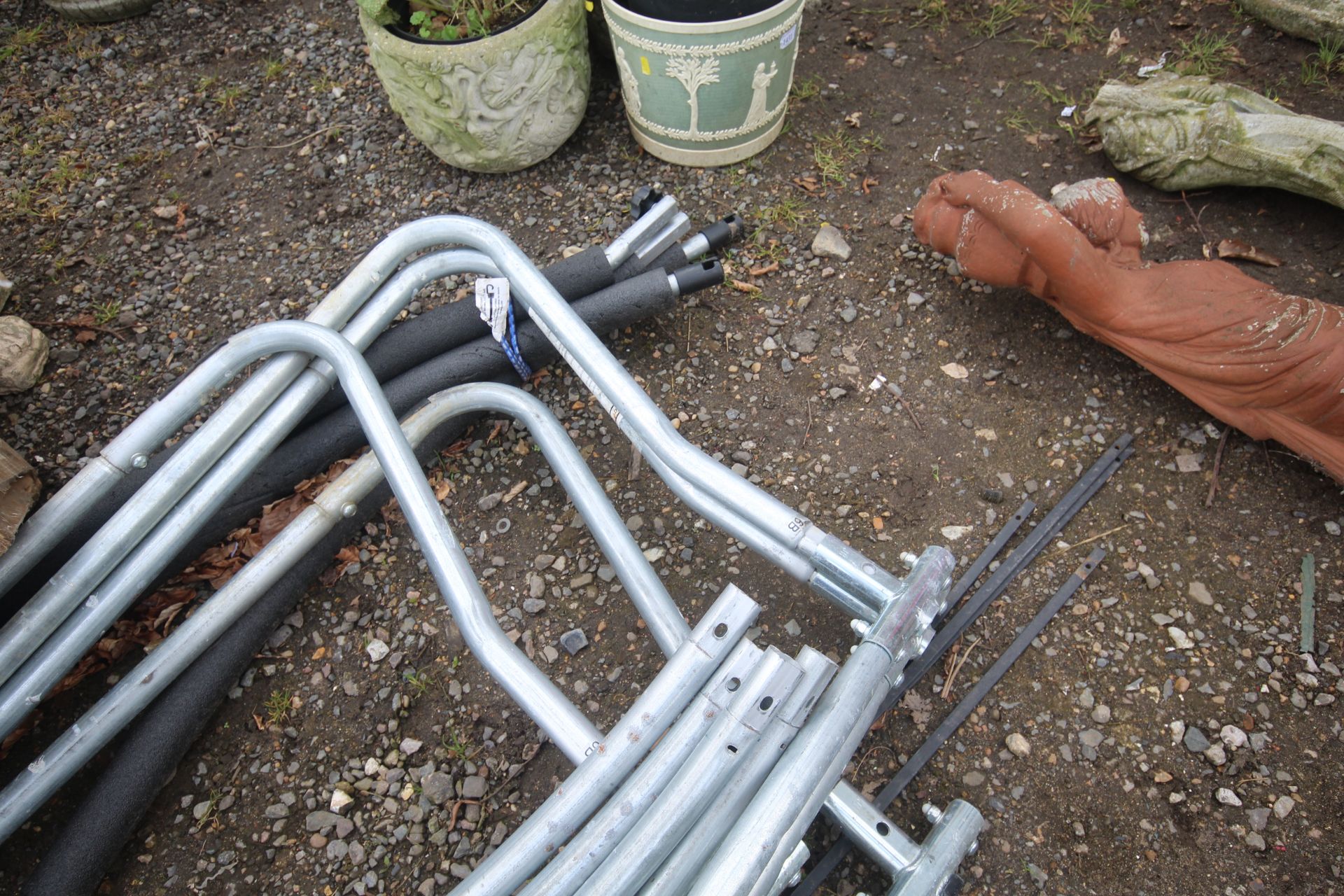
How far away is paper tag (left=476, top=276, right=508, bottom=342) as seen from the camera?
94.6 inches

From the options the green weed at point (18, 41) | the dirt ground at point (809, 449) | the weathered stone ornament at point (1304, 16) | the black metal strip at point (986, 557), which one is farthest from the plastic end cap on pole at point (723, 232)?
the green weed at point (18, 41)

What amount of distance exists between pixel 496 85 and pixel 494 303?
979mm

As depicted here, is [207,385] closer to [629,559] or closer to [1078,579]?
[629,559]

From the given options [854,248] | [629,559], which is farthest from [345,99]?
[629,559]

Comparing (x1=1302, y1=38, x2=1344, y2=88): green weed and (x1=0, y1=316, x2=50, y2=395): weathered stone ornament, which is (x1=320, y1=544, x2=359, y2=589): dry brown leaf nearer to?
(x1=0, y1=316, x2=50, y2=395): weathered stone ornament

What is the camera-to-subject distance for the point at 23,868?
6.60ft

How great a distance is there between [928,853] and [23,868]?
2.24m

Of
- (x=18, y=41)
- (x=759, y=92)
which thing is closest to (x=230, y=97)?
(x=18, y=41)

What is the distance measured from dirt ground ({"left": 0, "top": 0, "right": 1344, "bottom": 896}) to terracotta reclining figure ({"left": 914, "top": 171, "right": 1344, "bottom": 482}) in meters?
0.18

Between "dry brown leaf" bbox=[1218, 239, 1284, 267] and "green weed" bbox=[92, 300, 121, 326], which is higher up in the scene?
"dry brown leaf" bbox=[1218, 239, 1284, 267]

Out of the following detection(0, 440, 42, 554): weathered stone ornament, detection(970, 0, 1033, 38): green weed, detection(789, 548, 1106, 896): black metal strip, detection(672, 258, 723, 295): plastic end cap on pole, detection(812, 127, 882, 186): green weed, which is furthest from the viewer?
detection(970, 0, 1033, 38): green weed

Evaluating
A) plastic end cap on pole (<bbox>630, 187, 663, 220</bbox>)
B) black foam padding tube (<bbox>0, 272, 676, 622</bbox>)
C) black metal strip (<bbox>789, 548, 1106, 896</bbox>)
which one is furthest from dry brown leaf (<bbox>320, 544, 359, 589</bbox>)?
black metal strip (<bbox>789, 548, 1106, 896</bbox>)

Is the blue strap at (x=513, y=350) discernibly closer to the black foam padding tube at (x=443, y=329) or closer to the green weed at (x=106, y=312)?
the black foam padding tube at (x=443, y=329)

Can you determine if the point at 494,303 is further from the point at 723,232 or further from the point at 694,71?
the point at 694,71
